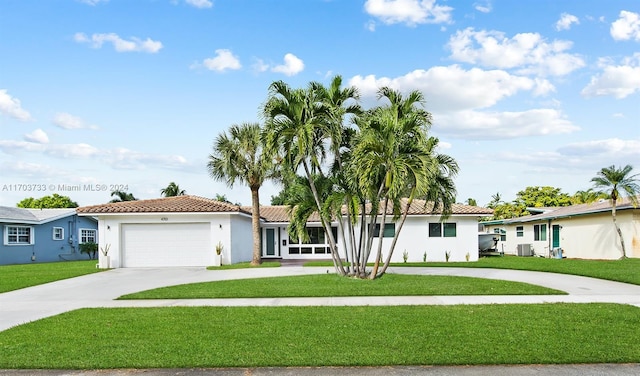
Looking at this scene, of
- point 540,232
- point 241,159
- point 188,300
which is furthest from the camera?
point 540,232

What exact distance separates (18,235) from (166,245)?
43.4 feet

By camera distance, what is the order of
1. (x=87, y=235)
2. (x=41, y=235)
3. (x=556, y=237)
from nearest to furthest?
(x=556, y=237), (x=41, y=235), (x=87, y=235)

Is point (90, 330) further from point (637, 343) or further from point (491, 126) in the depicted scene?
point (491, 126)

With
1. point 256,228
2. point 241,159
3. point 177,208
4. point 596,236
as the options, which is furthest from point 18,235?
point 596,236

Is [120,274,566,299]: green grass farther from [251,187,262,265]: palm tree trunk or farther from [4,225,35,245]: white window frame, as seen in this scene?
[4,225,35,245]: white window frame

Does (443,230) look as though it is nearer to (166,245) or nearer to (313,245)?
(313,245)

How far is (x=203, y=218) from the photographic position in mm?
24594

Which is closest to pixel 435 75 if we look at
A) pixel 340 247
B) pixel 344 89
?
pixel 344 89

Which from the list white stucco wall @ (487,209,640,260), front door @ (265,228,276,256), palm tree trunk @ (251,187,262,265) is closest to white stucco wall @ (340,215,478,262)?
white stucco wall @ (487,209,640,260)

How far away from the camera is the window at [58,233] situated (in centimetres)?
3416

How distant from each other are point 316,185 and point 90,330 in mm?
9550

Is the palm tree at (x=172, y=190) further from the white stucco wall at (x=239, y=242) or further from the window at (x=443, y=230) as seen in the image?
the window at (x=443, y=230)

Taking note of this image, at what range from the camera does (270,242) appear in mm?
31156

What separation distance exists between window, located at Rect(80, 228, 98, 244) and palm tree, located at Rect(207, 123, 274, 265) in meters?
19.3
